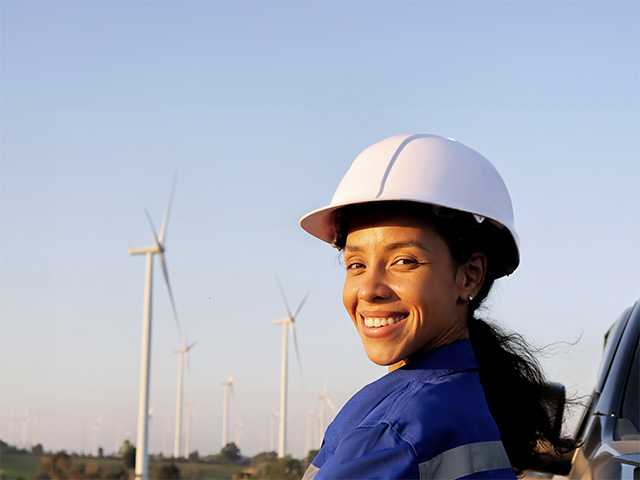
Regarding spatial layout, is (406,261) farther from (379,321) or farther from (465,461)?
(465,461)

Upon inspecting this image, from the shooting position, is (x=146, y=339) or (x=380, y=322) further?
(x=146, y=339)

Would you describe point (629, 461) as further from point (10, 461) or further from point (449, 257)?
point (10, 461)

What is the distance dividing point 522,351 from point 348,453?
49.7 inches

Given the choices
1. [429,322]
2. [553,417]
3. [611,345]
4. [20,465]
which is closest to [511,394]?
[553,417]

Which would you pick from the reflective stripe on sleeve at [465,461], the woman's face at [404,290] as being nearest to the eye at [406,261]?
the woman's face at [404,290]

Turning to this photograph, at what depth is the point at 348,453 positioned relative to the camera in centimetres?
291

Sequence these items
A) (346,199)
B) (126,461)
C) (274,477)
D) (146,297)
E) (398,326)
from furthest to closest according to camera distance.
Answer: (126,461) → (274,477) → (146,297) → (346,199) → (398,326)

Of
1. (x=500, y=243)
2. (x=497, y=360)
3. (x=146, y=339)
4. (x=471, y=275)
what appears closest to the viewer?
(x=471, y=275)

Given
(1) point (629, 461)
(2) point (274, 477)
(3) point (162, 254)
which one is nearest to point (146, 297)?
(3) point (162, 254)

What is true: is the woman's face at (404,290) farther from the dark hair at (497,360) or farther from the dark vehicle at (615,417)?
the dark vehicle at (615,417)

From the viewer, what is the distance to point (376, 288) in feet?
11.0

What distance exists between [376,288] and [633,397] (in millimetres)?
2270

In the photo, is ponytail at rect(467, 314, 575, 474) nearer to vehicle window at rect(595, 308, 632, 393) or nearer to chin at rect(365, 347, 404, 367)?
chin at rect(365, 347, 404, 367)

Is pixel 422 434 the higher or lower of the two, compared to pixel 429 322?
lower
